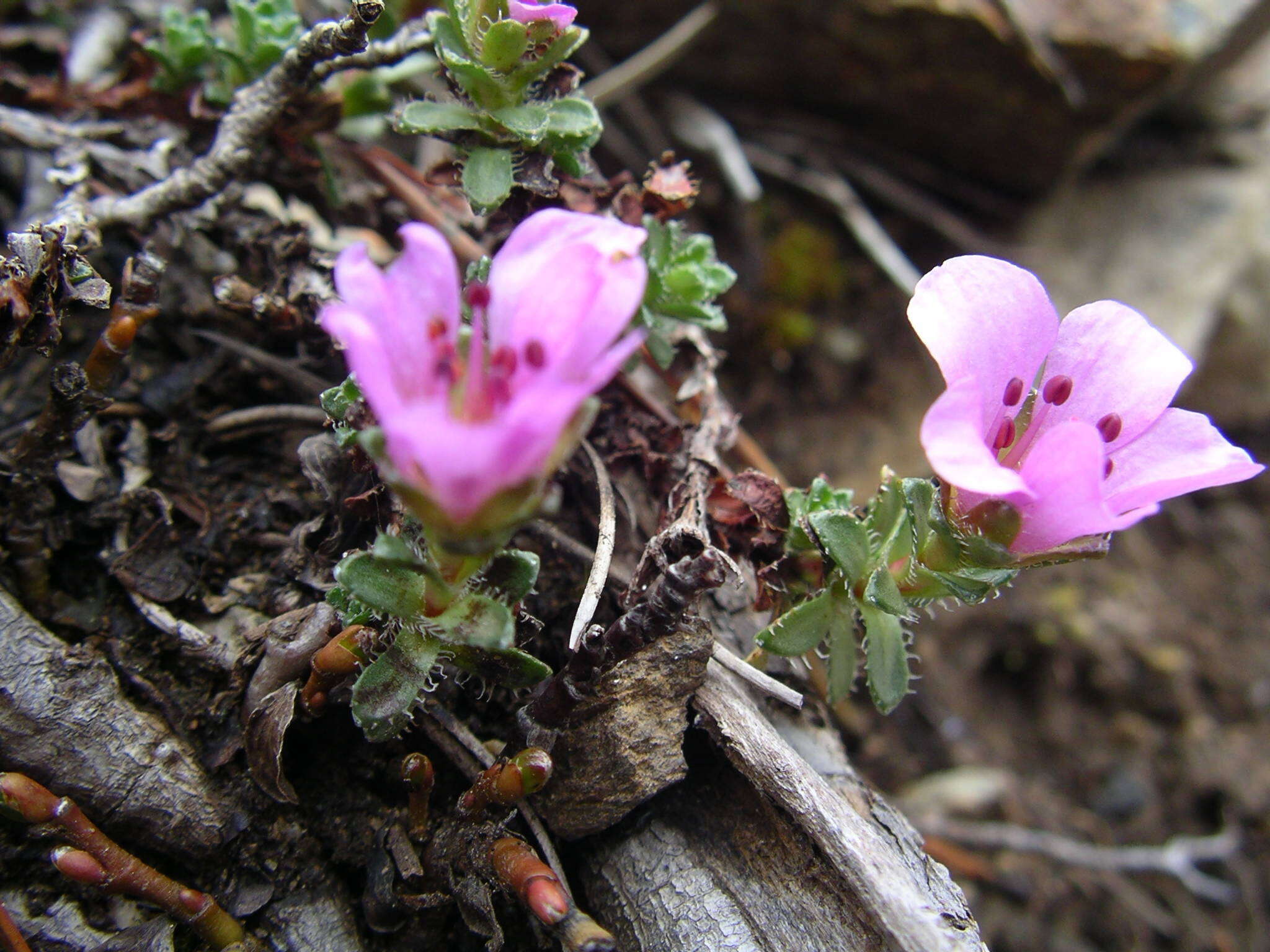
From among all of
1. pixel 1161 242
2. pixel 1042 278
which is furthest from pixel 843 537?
pixel 1161 242

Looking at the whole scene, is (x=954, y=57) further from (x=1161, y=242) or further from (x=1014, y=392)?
(x=1014, y=392)

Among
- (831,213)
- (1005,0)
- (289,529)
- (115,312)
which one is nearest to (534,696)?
(289,529)

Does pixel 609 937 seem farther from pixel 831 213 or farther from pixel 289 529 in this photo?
pixel 831 213

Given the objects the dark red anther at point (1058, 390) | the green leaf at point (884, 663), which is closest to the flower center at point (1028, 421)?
the dark red anther at point (1058, 390)

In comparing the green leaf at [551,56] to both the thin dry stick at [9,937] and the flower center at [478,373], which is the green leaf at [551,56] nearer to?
the flower center at [478,373]

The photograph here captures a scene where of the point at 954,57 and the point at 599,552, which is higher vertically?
the point at 954,57

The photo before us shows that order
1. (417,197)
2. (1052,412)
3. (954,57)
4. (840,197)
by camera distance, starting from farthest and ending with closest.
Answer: (840,197) → (954,57) → (417,197) → (1052,412)
